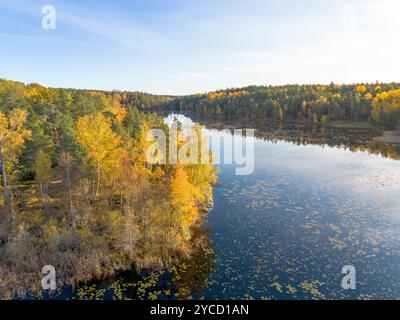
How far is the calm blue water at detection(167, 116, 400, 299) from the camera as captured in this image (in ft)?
89.0

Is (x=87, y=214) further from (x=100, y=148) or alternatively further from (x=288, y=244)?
(x=288, y=244)

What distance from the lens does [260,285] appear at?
1064 inches

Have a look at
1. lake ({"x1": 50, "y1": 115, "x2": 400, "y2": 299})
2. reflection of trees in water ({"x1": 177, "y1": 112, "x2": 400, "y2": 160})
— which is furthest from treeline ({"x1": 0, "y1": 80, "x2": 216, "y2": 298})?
reflection of trees in water ({"x1": 177, "y1": 112, "x2": 400, "y2": 160})

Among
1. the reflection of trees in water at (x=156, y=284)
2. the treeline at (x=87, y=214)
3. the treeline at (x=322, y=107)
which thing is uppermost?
the treeline at (x=322, y=107)

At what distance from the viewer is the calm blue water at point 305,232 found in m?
27.1

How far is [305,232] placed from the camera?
3700cm

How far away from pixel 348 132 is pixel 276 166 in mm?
64398

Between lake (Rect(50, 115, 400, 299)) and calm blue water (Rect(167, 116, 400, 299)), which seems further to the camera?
calm blue water (Rect(167, 116, 400, 299))

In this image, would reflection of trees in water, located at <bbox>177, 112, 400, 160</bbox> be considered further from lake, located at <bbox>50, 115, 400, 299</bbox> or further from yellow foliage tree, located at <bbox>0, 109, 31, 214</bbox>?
yellow foliage tree, located at <bbox>0, 109, 31, 214</bbox>

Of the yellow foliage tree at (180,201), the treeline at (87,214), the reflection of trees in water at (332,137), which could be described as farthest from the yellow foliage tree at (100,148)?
the reflection of trees in water at (332,137)

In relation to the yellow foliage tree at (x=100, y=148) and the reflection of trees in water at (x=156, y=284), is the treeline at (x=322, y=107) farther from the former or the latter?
the reflection of trees in water at (x=156, y=284)

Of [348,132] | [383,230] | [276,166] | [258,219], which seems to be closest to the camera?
[383,230]
